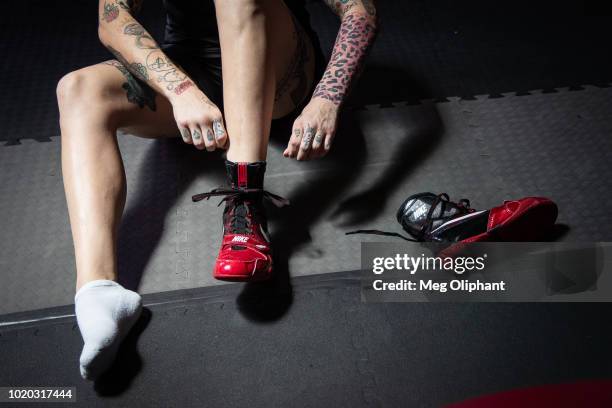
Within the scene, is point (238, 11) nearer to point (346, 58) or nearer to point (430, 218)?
point (346, 58)

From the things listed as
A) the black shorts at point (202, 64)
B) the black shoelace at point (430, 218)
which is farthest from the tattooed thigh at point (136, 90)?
the black shoelace at point (430, 218)

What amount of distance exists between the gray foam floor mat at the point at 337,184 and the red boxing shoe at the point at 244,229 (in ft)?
0.42

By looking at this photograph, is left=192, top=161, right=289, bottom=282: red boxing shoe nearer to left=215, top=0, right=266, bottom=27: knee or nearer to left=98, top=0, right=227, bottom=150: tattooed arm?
left=98, top=0, right=227, bottom=150: tattooed arm

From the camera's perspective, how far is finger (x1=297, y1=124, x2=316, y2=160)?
1.14m

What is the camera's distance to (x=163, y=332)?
46.0 inches

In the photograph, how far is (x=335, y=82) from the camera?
1246 millimetres

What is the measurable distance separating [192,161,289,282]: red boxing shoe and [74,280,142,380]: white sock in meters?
0.18

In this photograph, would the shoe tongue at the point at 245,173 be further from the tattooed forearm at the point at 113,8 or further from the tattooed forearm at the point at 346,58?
the tattooed forearm at the point at 113,8

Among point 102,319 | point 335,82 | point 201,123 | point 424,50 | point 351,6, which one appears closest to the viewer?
point 102,319

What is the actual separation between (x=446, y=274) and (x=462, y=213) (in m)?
0.14

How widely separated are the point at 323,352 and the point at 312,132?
1.43ft

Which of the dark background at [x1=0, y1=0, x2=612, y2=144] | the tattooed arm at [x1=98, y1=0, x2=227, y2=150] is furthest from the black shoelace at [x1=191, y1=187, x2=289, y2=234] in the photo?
the dark background at [x1=0, y1=0, x2=612, y2=144]

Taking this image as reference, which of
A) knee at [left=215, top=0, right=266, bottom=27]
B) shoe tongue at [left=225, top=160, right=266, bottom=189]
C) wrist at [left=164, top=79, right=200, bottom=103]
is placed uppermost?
knee at [left=215, top=0, right=266, bottom=27]

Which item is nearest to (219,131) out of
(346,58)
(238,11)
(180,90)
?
(180,90)
